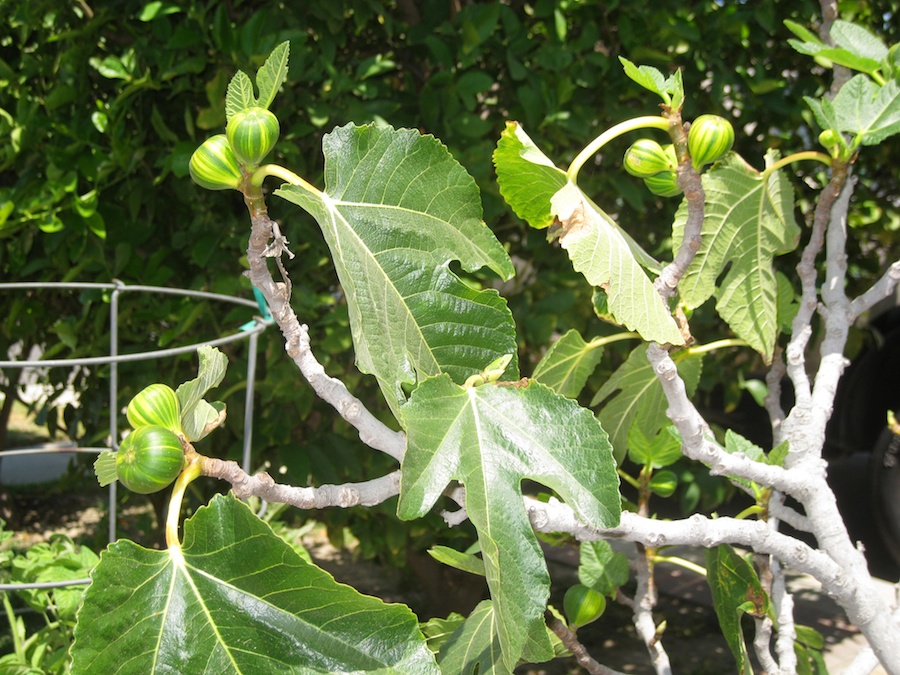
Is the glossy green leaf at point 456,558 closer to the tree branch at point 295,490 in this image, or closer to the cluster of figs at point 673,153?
the tree branch at point 295,490

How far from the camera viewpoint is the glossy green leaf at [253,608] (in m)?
0.61

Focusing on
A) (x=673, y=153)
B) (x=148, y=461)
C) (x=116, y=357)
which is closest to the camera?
(x=148, y=461)

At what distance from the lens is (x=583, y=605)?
104 cm

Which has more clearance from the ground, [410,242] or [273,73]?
[273,73]

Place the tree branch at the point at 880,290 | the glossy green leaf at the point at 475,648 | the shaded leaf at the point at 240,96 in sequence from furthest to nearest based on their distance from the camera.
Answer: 1. the tree branch at the point at 880,290
2. the glossy green leaf at the point at 475,648
3. the shaded leaf at the point at 240,96

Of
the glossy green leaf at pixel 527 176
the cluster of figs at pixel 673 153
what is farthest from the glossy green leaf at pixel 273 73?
the cluster of figs at pixel 673 153

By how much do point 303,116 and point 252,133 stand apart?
4.79ft

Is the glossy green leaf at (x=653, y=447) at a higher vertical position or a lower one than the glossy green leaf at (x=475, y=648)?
higher

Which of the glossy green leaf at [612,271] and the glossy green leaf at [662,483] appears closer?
the glossy green leaf at [612,271]

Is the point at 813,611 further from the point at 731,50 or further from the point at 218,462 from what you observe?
the point at 218,462

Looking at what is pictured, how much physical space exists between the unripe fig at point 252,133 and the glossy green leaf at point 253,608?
25cm

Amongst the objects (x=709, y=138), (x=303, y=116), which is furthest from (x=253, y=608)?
(x=303, y=116)

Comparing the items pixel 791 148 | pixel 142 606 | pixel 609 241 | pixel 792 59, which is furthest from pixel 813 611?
pixel 142 606

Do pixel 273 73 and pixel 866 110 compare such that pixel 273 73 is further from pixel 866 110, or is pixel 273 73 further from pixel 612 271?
pixel 866 110
